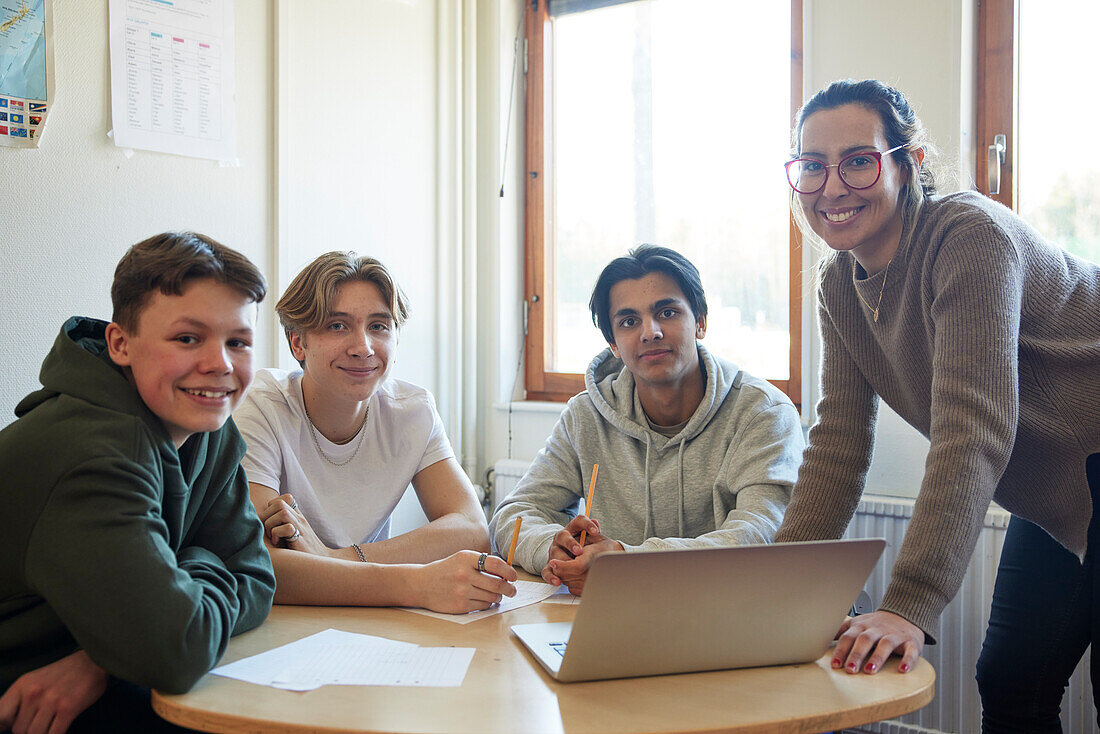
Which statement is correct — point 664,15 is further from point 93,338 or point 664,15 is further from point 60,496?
point 60,496

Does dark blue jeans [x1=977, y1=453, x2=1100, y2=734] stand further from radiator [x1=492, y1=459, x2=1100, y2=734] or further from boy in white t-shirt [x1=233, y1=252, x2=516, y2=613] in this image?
boy in white t-shirt [x1=233, y1=252, x2=516, y2=613]

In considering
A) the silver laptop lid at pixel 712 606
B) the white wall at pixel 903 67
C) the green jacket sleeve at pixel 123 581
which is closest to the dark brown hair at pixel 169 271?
the green jacket sleeve at pixel 123 581

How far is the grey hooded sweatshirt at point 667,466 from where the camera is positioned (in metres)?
1.70

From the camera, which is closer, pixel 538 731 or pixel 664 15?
pixel 538 731

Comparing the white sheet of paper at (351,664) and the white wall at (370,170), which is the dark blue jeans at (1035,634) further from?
the white sheet of paper at (351,664)

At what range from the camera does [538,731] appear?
0.84m

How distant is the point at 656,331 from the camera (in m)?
1.84

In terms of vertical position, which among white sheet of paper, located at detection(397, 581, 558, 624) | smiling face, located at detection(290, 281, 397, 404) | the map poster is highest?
the map poster

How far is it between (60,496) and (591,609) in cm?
60

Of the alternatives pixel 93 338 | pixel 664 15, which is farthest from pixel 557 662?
pixel 664 15

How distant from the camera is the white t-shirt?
1.68 meters

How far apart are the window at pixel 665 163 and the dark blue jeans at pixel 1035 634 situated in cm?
111

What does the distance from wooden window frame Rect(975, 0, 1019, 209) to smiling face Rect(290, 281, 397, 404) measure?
156 centimetres

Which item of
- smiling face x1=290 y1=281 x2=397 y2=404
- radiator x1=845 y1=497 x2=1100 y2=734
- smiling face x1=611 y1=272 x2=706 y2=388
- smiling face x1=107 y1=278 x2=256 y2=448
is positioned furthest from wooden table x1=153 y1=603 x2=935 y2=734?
radiator x1=845 y1=497 x2=1100 y2=734
